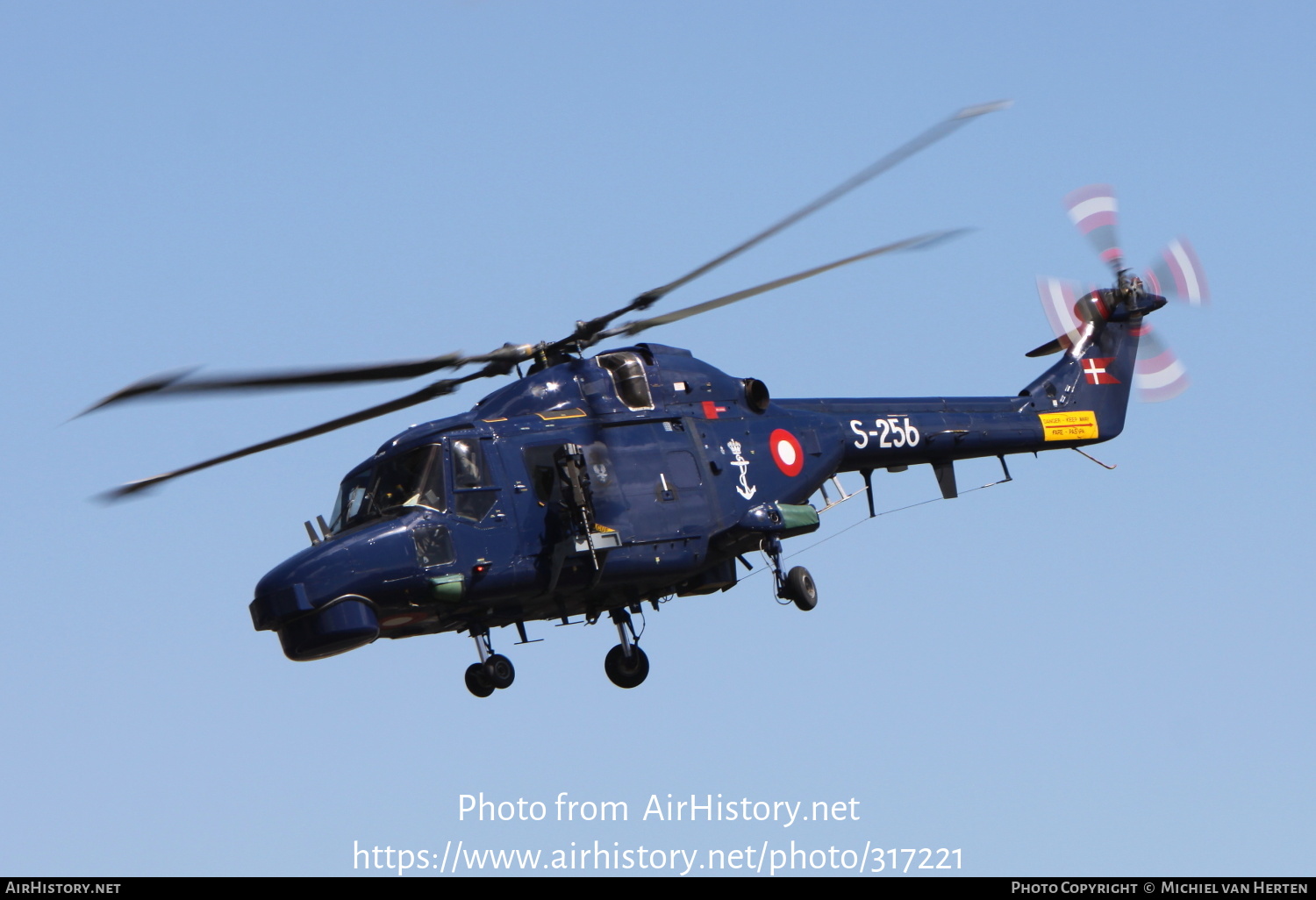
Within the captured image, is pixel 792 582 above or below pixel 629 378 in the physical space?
below

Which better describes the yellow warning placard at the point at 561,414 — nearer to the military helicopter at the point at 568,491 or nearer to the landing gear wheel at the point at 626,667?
the military helicopter at the point at 568,491

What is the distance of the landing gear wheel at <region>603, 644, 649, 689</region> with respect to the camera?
24.5 m

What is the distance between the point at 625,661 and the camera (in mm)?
24531

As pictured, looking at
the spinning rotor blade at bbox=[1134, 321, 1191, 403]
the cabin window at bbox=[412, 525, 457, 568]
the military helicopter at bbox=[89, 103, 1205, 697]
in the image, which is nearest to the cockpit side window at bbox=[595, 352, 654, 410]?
the military helicopter at bbox=[89, 103, 1205, 697]

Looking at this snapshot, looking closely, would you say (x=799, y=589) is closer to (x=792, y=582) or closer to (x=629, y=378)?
(x=792, y=582)

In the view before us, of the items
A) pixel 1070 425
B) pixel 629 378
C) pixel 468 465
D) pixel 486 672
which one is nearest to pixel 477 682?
pixel 486 672

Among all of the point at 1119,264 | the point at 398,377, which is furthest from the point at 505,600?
the point at 1119,264

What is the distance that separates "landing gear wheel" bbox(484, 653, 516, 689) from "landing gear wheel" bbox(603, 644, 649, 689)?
2.16m

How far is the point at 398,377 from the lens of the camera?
2125 cm

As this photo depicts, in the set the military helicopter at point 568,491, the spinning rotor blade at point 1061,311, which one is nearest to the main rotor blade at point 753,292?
the military helicopter at point 568,491

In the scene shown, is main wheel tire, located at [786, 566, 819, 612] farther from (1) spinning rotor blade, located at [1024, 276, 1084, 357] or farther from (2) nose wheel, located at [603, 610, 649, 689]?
(1) spinning rotor blade, located at [1024, 276, 1084, 357]

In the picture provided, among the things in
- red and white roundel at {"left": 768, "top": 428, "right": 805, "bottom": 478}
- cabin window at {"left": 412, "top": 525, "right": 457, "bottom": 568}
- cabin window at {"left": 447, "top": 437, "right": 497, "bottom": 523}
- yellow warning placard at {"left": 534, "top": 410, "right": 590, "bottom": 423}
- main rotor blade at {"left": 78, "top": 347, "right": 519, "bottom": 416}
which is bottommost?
red and white roundel at {"left": 768, "top": 428, "right": 805, "bottom": 478}

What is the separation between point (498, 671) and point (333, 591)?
2.98m

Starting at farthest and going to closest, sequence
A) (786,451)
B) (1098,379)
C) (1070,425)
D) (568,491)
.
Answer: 1. (1098,379)
2. (1070,425)
3. (786,451)
4. (568,491)
